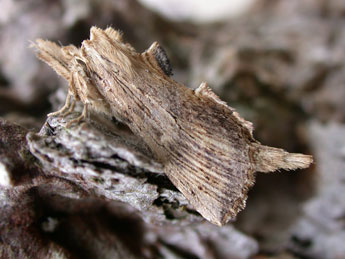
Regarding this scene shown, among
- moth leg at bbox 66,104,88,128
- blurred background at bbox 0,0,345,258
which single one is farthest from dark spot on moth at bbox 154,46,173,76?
blurred background at bbox 0,0,345,258

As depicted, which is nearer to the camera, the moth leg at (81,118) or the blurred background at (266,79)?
the moth leg at (81,118)

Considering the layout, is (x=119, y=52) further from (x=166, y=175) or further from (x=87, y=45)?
(x=166, y=175)

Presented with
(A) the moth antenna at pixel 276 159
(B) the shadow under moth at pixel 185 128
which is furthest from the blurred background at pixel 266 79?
(A) the moth antenna at pixel 276 159

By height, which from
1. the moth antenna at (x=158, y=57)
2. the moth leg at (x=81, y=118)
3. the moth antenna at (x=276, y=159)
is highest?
the moth antenna at (x=158, y=57)

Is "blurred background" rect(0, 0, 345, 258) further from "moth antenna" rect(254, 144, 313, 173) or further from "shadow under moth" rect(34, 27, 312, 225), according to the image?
"moth antenna" rect(254, 144, 313, 173)

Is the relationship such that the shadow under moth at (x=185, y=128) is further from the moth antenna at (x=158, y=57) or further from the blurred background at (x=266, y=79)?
the blurred background at (x=266, y=79)

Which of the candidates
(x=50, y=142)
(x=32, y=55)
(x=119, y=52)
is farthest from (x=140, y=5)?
(x=50, y=142)
